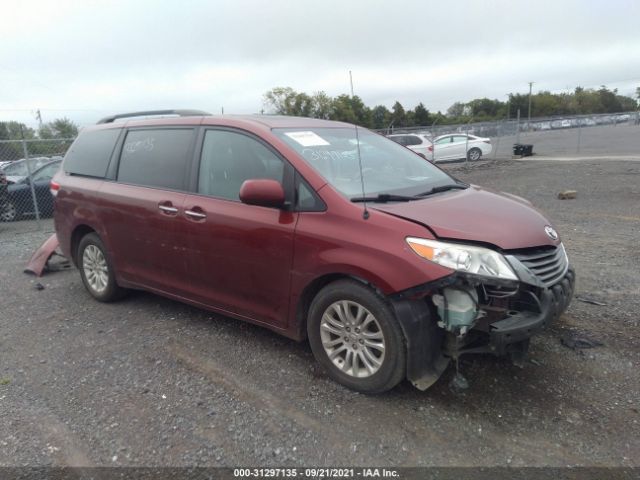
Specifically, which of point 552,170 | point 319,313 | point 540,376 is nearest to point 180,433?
point 319,313

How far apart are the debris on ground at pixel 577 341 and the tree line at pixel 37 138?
10056 mm

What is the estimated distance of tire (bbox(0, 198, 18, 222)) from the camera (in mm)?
11164

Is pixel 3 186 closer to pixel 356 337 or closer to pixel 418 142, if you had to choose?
pixel 356 337

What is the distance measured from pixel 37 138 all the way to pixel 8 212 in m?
4.34

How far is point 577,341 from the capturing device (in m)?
4.00

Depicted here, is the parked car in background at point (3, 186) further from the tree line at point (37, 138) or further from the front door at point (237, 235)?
the front door at point (237, 235)

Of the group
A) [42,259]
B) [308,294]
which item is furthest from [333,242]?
[42,259]

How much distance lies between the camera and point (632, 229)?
7723 millimetres

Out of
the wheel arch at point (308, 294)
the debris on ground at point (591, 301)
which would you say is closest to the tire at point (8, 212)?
the wheel arch at point (308, 294)

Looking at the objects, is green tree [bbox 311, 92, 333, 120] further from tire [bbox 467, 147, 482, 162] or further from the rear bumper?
the rear bumper

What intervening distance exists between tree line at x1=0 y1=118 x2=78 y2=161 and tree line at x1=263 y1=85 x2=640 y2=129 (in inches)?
1132

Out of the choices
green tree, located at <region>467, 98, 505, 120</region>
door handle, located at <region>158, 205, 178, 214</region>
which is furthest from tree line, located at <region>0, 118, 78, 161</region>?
green tree, located at <region>467, 98, 505, 120</region>

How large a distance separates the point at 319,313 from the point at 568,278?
169 centimetres

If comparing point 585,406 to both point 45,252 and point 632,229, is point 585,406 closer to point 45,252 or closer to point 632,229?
point 632,229
